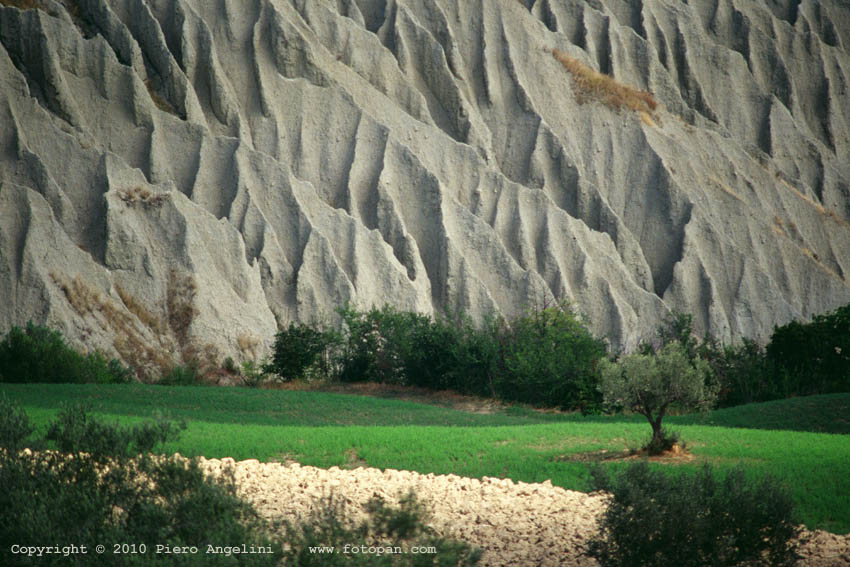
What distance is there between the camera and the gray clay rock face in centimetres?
3319

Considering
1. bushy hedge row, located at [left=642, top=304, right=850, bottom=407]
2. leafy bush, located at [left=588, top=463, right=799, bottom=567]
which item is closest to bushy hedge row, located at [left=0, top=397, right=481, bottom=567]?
leafy bush, located at [left=588, top=463, right=799, bottom=567]

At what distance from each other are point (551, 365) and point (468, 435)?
403 inches

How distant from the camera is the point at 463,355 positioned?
96.8ft

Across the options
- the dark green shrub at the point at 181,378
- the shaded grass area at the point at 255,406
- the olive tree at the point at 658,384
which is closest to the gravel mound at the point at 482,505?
the olive tree at the point at 658,384

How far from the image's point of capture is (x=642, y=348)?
32750 mm

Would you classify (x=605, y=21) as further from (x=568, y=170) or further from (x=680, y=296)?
(x=680, y=296)

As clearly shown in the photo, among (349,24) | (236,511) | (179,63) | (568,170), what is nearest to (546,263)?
(568,170)

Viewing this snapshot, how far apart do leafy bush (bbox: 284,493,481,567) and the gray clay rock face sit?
23.3m

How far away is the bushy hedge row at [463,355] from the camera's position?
1085 inches

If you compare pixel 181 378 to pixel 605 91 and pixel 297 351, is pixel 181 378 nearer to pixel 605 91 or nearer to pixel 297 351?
pixel 297 351

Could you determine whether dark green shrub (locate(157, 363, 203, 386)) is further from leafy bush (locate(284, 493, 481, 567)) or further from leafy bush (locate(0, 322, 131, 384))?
leafy bush (locate(284, 493, 481, 567))

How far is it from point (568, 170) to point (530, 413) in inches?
913

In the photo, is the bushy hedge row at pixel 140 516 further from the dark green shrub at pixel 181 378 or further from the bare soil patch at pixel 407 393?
the dark green shrub at pixel 181 378

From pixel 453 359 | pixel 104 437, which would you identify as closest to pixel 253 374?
pixel 453 359
